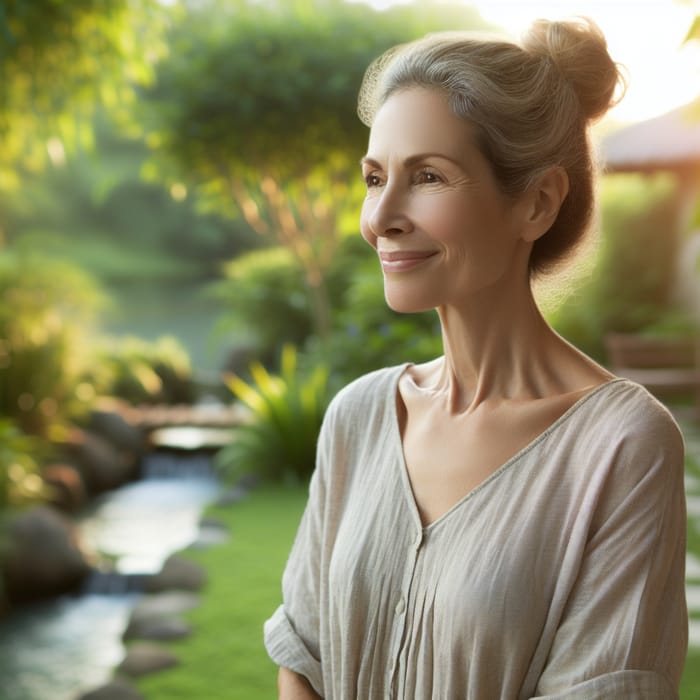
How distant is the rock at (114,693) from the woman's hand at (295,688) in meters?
2.48

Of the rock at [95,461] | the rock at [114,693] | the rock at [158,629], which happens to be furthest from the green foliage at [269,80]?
the rock at [114,693]

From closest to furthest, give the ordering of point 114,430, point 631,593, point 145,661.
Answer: point 631,593 → point 145,661 → point 114,430

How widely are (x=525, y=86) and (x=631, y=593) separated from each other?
24.0 inches

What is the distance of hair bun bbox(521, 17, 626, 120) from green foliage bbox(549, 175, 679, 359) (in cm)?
949

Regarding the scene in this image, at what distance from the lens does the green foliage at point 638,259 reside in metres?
10.6

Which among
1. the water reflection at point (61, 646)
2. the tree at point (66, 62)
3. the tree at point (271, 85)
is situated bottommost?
the water reflection at point (61, 646)

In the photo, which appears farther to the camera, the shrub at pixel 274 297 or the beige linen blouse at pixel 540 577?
the shrub at pixel 274 297

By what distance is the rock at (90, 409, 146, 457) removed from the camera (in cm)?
830

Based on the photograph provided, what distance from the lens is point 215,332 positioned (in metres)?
13.1

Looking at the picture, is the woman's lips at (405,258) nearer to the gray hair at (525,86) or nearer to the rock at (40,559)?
the gray hair at (525,86)

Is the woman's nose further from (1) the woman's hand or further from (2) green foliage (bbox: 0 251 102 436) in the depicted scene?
(2) green foliage (bbox: 0 251 102 436)

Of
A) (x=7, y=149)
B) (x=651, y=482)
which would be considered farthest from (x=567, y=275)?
(x=7, y=149)

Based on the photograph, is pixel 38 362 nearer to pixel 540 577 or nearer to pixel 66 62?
pixel 66 62

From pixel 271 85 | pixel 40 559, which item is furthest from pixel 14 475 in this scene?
pixel 271 85
